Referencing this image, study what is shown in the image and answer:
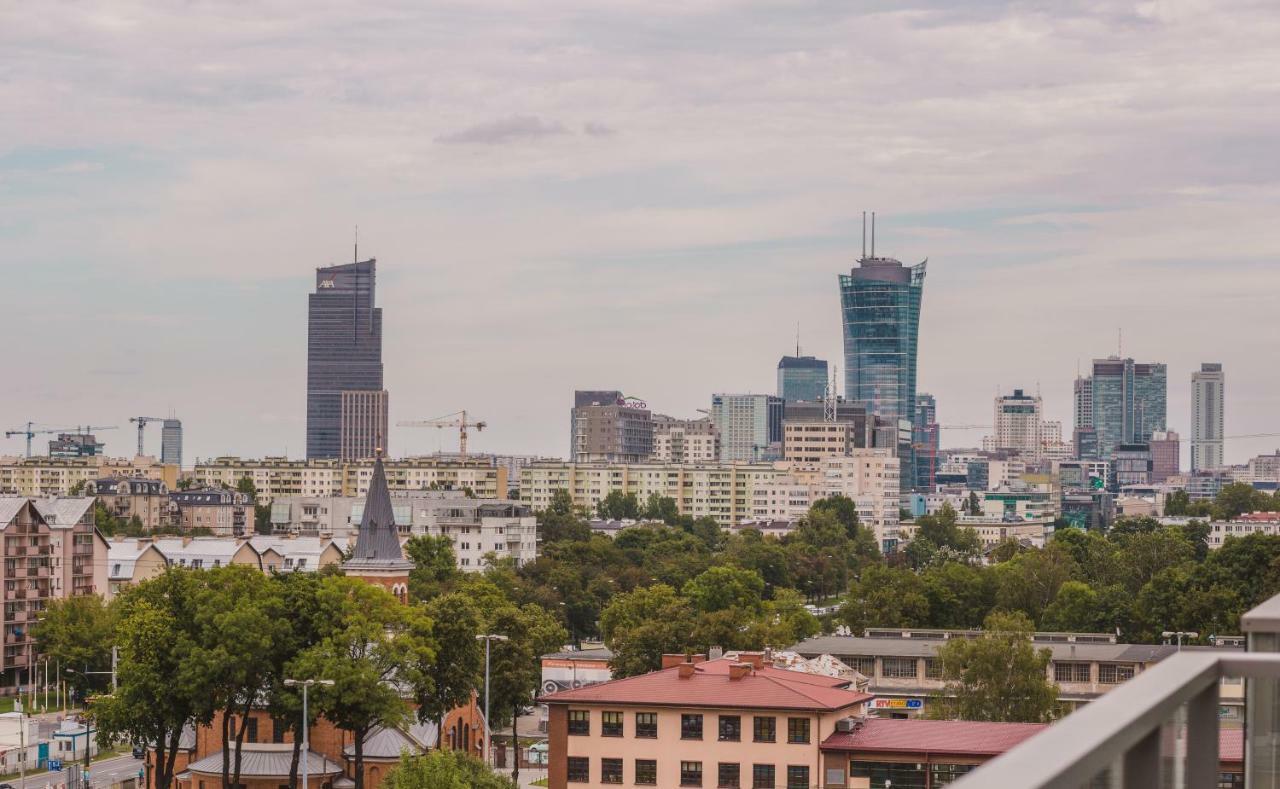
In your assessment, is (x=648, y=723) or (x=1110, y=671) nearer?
(x=648, y=723)

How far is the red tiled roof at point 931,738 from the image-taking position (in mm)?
49500

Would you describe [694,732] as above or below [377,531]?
below

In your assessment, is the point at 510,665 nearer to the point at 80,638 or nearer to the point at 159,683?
the point at 159,683

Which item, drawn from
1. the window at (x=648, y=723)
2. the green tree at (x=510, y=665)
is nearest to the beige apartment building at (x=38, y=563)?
the green tree at (x=510, y=665)

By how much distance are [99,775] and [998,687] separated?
31946mm

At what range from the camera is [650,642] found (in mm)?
81688

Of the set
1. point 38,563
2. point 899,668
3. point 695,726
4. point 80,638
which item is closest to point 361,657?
point 695,726

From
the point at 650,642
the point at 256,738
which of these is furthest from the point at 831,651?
the point at 256,738

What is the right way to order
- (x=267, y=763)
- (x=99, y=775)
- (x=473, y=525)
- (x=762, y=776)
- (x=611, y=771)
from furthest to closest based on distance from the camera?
(x=473, y=525) < (x=99, y=775) < (x=267, y=763) < (x=611, y=771) < (x=762, y=776)

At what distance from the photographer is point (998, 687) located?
67438 mm

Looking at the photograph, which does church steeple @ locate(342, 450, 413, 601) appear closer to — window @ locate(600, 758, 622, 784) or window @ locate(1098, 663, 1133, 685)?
window @ locate(1098, 663, 1133, 685)

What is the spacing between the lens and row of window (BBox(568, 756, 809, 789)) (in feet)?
168

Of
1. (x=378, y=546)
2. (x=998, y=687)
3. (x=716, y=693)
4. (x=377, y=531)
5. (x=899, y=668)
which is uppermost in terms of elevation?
(x=377, y=531)

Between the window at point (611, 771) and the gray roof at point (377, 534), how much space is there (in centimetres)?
3582
